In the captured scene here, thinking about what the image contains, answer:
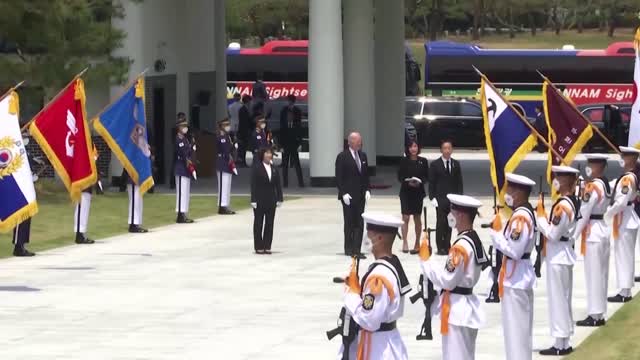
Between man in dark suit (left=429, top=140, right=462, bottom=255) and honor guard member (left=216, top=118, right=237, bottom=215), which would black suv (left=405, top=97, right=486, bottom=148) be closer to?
honor guard member (left=216, top=118, right=237, bottom=215)

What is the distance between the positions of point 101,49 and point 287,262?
1274 centimetres

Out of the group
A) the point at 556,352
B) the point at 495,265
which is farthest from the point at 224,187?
the point at 556,352

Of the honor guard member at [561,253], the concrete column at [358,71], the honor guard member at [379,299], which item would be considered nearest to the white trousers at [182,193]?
the concrete column at [358,71]

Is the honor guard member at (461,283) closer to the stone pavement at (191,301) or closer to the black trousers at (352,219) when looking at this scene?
the stone pavement at (191,301)

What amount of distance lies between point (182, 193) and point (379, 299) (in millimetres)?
19562

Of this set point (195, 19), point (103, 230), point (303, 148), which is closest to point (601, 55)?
point (303, 148)

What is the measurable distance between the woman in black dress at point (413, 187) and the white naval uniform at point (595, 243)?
23.1 ft

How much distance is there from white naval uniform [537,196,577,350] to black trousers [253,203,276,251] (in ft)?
31.0

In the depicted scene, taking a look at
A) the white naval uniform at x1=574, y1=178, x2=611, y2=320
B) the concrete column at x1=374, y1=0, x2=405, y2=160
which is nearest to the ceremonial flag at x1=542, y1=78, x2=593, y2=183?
the white naval uniform at x1=574, y1=178, x2=611, y2=320

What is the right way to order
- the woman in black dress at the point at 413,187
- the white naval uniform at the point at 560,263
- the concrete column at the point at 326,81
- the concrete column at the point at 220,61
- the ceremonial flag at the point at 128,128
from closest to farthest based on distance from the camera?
1. the white naval uniform at the point at 560,263
2. the woman in black dress at the point at 413,187
3. the ceremonial flag at the point at 128,128
4. the concrete column at the point at 326,81
5. the concrete column at the point at 220,61

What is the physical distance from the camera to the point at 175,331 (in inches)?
718

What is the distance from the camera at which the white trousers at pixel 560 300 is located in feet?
54.1

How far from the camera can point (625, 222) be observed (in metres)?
20.3

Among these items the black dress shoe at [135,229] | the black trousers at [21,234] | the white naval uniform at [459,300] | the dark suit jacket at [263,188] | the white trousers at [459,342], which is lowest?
the black dress shoe at [135,229]
